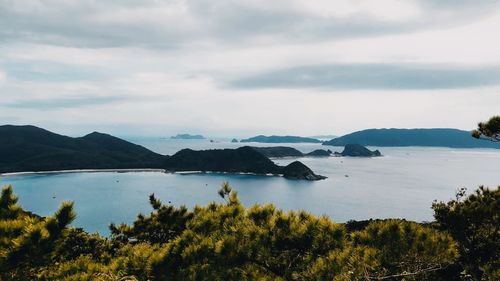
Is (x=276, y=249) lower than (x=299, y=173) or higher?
higher

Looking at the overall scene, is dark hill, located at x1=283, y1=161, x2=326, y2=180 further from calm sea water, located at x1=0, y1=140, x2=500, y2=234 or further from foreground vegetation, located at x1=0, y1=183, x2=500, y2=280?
A: foreground vegetation, located at x1=0, y1=183, x2=500, y2=280

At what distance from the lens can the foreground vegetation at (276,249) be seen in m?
9.82

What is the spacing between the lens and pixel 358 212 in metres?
118

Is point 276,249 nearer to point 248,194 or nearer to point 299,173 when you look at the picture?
point 248,194

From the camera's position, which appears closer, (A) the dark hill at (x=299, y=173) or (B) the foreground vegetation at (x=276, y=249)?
(B) the foreground vegetation at (x=276, y=249)

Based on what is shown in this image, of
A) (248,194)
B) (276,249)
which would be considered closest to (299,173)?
(248,194)

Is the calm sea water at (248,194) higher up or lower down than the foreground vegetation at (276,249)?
lower down

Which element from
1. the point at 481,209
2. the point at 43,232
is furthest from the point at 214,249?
the point at 481,209

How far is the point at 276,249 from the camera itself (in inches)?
471

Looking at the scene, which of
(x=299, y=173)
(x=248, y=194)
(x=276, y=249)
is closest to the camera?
(x=276, y=249)

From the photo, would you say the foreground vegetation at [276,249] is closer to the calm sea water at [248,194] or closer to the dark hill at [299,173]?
the calm sea water at [248,194]

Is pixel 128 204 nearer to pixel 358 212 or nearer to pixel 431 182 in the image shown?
pixel 358 212

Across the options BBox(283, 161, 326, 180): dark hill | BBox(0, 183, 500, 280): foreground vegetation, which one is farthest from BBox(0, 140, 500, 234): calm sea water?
BBox(0, 183, 500, 280): foreground vegetation

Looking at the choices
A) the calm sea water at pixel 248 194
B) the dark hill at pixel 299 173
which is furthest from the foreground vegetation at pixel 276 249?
the dark hill at pixel 299 173
